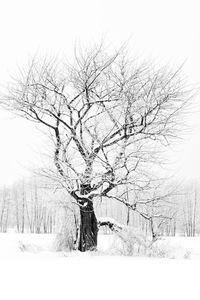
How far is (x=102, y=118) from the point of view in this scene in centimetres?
1131

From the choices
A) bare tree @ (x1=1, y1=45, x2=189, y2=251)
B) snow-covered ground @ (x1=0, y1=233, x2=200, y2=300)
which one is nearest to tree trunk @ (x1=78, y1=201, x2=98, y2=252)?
bare tree @ (x1=1, y1=45, x2=189, y2=251)

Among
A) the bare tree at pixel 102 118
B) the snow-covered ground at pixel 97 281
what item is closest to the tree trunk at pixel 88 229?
the bare tree at pixel 102 118

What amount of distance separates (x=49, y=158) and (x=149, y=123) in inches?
134

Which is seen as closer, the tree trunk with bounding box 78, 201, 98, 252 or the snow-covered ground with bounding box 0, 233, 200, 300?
the snow-covered ground with bounding box 0, 233, 200, 300

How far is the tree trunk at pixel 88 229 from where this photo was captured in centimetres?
1098

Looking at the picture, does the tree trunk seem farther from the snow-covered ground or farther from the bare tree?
the snow-covered ground

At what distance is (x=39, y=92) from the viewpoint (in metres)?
11.4

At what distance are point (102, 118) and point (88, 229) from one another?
148 inches

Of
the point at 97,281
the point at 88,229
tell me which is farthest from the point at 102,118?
the point at 97,281

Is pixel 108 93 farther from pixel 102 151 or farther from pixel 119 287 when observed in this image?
pixel 119 287

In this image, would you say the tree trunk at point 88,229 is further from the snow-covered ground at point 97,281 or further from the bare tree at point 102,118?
the snow-covered ground at point 97,281

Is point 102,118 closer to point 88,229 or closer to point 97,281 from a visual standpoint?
point 88,229

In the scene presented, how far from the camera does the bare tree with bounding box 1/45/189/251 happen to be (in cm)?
1045

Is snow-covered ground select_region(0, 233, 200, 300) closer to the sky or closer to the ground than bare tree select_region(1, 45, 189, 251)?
closer to the ground
